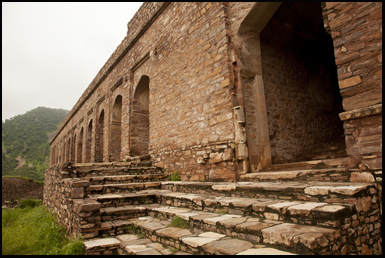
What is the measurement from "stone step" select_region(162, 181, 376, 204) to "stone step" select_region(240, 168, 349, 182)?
128mm

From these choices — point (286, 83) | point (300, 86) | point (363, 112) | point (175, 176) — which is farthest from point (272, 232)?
point (300, 86)

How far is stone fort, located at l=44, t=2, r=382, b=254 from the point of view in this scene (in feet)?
8.09

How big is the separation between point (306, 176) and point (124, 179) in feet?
13.3

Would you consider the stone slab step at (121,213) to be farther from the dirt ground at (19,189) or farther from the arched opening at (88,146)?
the dirt ground at (19,189)

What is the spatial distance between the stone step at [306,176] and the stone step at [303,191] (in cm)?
13

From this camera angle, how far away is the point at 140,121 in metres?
9.46

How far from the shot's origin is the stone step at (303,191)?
7.83ft

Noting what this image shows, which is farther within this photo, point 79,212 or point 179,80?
point 179,80

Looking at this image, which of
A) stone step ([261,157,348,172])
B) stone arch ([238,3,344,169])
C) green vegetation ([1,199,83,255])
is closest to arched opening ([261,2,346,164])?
stone arch ([238,3,344,169])

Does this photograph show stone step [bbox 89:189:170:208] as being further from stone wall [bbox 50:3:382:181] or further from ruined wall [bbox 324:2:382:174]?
ruined wall [bbox 324:2:382:174]

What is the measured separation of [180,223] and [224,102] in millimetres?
2677

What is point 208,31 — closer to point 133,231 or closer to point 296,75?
point 296,75

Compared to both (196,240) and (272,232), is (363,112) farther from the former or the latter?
(196,240)

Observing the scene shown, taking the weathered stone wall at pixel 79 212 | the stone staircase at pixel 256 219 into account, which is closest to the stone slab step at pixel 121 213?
the stone staircase at pixel 256 219
